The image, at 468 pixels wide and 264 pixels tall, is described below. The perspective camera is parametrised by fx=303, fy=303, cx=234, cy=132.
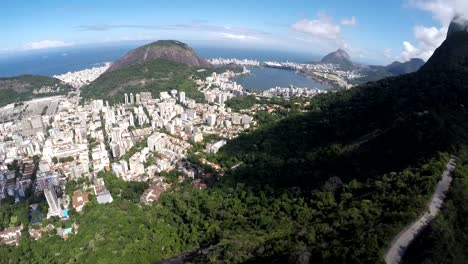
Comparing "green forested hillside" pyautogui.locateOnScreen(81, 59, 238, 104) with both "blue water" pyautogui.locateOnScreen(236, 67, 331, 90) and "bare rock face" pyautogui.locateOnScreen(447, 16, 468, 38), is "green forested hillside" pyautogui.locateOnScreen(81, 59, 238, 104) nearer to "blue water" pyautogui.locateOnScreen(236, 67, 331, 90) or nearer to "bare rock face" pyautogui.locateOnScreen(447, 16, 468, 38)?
"blue water" pyautogui.locateOnScreen(236, 67, 331, 90)

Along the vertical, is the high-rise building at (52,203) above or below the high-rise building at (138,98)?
below

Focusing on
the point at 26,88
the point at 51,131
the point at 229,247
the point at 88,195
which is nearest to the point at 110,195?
the point at 88,195

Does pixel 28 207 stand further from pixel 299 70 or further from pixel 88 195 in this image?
pixel 299 70

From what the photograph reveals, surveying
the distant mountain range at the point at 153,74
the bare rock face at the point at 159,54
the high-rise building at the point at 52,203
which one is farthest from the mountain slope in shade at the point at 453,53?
the bare rock face at the point at 159,54

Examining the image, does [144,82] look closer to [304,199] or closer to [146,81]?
[146,81]

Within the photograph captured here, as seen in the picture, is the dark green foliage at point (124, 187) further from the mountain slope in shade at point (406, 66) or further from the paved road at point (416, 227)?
the mountain slope in shade at point (406, 66)
